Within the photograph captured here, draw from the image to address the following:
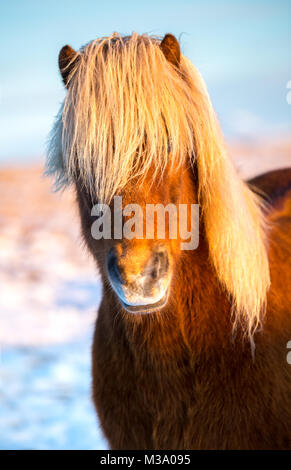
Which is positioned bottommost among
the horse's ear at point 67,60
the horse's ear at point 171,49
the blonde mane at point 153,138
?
the blonde mane at point 153,138

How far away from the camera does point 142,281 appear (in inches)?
65.8

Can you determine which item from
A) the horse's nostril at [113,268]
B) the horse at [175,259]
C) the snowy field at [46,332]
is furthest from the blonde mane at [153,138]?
the snowy field at [46,332]

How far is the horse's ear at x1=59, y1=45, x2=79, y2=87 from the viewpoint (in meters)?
2.06

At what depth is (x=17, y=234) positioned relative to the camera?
10422 mm

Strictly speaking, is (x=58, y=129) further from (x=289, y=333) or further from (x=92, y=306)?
(x=92, y=306)

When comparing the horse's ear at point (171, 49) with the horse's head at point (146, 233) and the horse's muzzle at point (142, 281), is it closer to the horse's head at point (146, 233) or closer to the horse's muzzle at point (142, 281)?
the horse's head at point (146, 233)

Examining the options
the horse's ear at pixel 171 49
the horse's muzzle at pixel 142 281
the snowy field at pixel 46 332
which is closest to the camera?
the horse's muzzle at pixel 142 281

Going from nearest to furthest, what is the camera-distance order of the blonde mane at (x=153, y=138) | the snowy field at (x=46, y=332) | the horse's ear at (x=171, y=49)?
the blonde mane at (x=153, y=138)
the horse's ear at (x=171, y=49)
the snowy field at (x=46, y=332)

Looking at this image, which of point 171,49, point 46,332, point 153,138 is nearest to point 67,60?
point 171,49

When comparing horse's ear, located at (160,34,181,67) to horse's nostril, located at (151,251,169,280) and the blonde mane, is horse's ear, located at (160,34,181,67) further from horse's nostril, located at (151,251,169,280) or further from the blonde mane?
horse's nostril, located at (151,251,169,280)

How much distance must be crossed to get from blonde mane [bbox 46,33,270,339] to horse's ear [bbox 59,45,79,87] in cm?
4

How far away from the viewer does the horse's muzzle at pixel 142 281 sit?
1671 mm

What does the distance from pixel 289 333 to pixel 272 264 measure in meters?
0.33

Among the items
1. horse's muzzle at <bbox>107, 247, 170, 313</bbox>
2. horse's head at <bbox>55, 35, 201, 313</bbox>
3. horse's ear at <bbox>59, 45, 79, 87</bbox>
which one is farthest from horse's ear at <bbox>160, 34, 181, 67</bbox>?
horse's muzzle at <bbox>107, 247, 170, 313</bbox>
